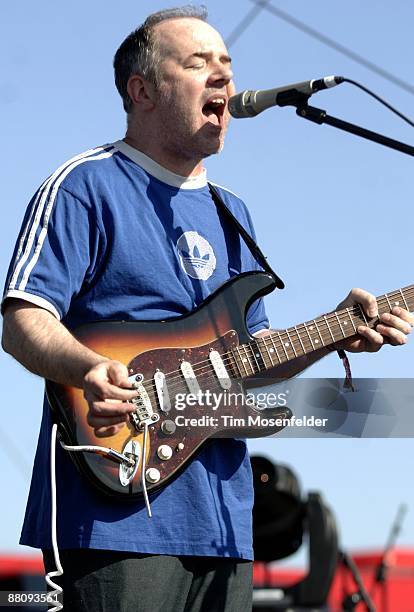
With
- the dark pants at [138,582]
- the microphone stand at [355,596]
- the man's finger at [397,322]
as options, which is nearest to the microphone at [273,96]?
the man's finger at [397,322]

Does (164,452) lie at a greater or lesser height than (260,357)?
lesser

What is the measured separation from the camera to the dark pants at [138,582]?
2.79 metres

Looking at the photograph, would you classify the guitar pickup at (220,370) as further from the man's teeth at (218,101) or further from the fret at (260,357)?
the man's teeth at (218,101)

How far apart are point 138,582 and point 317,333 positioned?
0.98 metres

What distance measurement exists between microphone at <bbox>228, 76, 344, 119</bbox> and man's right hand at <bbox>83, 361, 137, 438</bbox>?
86cm

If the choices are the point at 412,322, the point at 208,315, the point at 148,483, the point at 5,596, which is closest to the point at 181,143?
the point at 208,315

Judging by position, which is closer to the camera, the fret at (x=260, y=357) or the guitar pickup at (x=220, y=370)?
the guitar pickup at (x=220, y=370)

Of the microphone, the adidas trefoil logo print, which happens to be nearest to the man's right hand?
the adidas trefoil logo print

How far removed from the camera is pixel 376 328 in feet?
11.0

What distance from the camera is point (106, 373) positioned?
102 inches

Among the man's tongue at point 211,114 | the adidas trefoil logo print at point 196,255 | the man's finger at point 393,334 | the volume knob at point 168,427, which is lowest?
the volume knob at point 168,427

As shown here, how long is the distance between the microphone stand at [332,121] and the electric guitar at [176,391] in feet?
1.71

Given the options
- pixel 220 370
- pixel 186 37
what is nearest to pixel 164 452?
pixel 220 370

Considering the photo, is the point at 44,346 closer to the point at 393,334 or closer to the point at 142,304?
the point at 142,304
